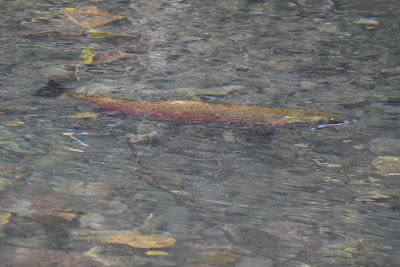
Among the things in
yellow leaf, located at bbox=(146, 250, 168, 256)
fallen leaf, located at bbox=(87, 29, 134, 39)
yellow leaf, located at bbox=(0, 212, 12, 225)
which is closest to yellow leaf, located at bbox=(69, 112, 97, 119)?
yellow leaf, located at bbox=(0, 212, 12, 225)

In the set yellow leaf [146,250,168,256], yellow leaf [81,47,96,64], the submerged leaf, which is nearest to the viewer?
yellow leaf [146,250,168,256]

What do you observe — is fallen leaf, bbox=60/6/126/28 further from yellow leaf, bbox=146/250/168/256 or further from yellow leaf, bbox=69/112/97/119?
yellow leaf, bbox=146/250/168/256

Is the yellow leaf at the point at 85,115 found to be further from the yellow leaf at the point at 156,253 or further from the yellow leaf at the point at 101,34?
the yellow leaf at the point at 101,34

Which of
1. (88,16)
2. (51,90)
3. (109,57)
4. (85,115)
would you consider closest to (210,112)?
(85,115)

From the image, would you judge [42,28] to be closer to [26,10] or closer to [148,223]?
[26,10]

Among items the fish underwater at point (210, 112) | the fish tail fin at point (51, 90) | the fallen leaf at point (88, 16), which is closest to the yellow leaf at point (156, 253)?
the fish underwater at point (210, 112)

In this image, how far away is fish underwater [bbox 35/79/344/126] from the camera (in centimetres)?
348

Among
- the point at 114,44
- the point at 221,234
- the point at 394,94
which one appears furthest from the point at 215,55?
the point at 221,234

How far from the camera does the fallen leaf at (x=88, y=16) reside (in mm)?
5512

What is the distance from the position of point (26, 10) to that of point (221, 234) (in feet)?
14.4

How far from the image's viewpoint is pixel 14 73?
4109mm

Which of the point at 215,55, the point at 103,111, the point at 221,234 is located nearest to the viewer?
the point at 221,234

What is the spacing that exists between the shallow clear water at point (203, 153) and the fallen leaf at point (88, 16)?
0.19 meters

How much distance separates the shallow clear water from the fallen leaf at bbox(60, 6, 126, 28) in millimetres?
186
